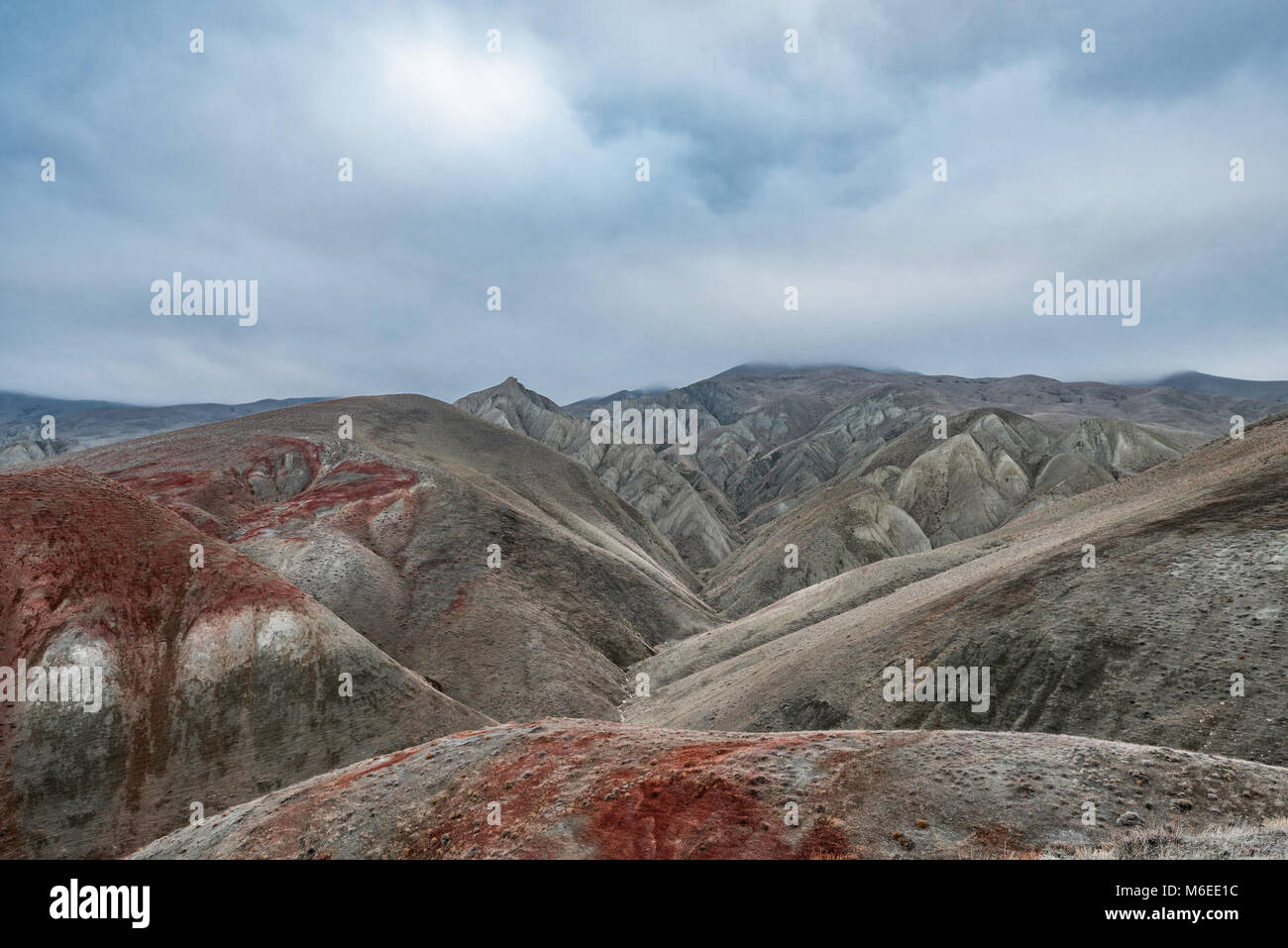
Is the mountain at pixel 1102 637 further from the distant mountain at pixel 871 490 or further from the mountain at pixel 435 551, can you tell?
the distant mountain at pixel 871 490

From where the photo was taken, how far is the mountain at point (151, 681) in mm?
23672

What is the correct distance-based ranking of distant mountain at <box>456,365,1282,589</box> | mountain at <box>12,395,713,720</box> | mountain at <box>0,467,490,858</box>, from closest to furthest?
mountain at <box>0,467,490,858</box> < mountain at <box>12,395,713,720</box> < distant mountain at <box>456,365,1282,589</box>

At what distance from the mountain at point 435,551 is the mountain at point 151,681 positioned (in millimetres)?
10359

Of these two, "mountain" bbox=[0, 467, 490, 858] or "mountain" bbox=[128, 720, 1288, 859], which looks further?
"mountain" bbox=[0, 467, 490, 858]

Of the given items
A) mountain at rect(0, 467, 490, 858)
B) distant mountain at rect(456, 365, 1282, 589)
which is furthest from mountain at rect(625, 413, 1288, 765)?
distant mountain at rect(456, 365, 1282, 589)

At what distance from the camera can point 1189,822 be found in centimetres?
1080

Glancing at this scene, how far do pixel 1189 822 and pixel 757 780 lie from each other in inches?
293

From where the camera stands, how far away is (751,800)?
12078 millimetres

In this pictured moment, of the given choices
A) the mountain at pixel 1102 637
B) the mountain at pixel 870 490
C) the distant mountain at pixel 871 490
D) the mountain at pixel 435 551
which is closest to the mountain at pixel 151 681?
the mountain at pixel 435 551

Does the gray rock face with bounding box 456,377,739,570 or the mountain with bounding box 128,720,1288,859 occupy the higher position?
→ the gray rock face with bounding box 456,377,739,570

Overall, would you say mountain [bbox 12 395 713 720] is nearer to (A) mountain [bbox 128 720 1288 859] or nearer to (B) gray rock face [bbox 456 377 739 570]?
(A) mountain [bbox 128 720 1288 859]

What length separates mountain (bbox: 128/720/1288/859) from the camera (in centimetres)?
1095

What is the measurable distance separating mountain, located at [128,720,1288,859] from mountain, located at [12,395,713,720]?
2424cm

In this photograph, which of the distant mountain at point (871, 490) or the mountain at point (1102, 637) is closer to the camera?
the mountain at point (1102, 637)
